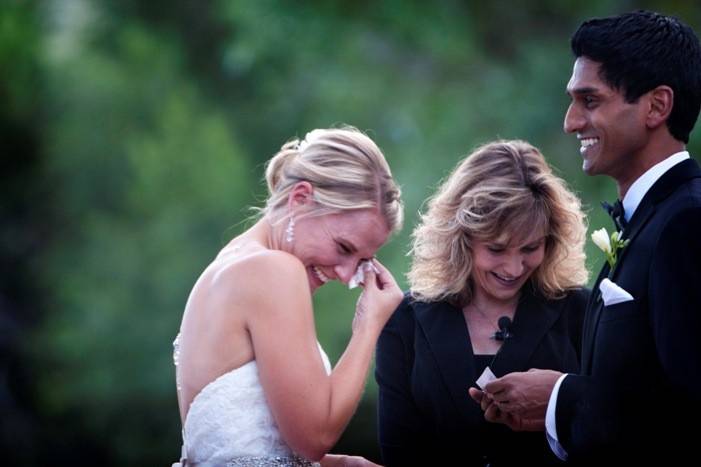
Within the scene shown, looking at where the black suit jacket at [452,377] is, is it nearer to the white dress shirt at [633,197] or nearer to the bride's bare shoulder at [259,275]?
the white dress shirt at [633,197]

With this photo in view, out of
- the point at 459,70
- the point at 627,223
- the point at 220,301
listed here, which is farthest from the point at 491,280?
the point at 459,70

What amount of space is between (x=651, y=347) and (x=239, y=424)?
44.7 inches

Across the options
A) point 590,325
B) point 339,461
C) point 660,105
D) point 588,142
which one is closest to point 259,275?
point 339,461

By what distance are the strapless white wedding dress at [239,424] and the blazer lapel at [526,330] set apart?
33.7 inches

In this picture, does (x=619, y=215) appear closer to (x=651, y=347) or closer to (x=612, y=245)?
(x=612, y=245)

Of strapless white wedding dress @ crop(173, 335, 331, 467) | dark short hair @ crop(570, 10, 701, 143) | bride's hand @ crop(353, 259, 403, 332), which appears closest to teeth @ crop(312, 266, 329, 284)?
bride's hand @ crop(353, 259, 403, 332)

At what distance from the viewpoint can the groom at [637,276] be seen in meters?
2.94

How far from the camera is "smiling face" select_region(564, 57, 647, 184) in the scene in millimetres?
3289

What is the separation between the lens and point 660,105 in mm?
3256

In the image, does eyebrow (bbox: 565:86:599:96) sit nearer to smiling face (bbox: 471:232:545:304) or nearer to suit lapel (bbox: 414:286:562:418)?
smiling face (bbox: 471:232:545:304)

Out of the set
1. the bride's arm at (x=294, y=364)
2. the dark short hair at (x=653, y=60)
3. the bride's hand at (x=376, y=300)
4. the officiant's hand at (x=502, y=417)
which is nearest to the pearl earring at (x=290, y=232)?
the bride's arm at (x=294, y=364)

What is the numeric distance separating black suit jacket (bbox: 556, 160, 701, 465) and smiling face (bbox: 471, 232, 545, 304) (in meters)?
0.72

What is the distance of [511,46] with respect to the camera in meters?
11.6

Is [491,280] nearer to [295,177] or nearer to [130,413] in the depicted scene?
[295,177]
